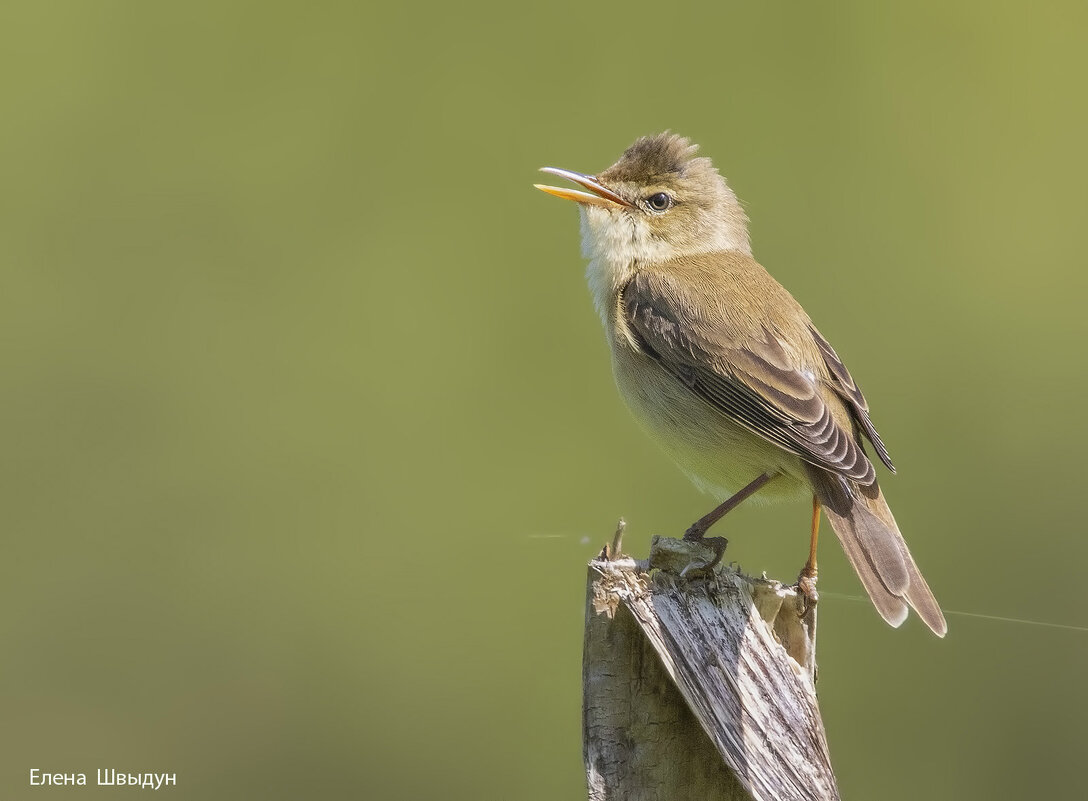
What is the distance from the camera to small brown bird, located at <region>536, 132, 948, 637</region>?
3.69 metres

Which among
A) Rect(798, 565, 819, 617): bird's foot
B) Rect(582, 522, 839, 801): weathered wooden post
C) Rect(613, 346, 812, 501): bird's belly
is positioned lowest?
Rect(582, 522, 839, 801): weathered wooden post

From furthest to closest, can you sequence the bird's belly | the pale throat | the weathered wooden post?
1. the pale throat
2. the bird's belly
3. the weathered wooden post

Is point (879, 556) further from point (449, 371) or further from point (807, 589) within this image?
point (449, 371)

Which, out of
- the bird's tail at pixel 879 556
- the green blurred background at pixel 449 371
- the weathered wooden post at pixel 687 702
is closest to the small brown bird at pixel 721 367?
the bird's tail at pixel 879 556

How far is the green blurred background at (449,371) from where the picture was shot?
18.6 ft

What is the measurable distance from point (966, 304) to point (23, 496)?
4.72 metres

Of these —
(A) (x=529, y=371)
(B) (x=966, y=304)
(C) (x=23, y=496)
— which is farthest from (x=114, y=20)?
(B) (x=966, y=304)

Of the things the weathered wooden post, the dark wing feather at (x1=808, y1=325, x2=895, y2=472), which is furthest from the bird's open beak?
the weathered wooden post

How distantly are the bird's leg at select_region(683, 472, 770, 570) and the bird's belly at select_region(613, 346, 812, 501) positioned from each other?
0.10 ft

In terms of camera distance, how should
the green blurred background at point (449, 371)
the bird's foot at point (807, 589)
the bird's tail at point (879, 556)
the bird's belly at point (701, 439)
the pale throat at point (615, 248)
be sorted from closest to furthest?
the bird's foot at point (807, 589)
the bird's tail at point (879, 556)
the bird's belly at point (701, 439)
the pale throat at point (615, 248)
the green blurred background at point (449, 371)

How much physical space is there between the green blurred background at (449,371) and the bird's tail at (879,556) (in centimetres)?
174

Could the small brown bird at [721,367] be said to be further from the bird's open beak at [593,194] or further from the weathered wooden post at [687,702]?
the weathered wooden post at [687,702]

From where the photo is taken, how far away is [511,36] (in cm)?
688

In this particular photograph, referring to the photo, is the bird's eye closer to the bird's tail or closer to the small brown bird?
the small brown bird
